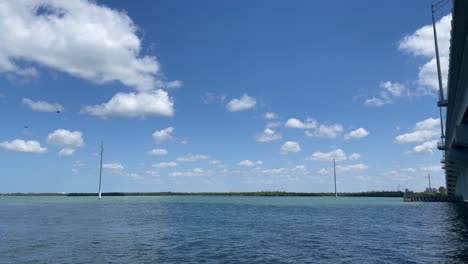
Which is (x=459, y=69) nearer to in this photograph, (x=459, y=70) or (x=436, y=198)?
(x=459, y=70)

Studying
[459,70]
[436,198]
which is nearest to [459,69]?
[459,70]

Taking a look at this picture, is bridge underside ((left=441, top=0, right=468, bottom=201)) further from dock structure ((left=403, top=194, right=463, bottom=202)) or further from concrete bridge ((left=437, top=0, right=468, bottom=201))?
dock structure ((left=403, top=194, right=463, bottom=202))

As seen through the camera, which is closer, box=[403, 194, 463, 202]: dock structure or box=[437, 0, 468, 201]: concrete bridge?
box=[437, 0, 468, 201]: concrete bridge

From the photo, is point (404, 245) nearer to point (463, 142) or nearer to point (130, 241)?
point (463, 142)

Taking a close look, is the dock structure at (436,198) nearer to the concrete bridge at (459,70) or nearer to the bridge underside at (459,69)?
the concrete bridge at (459,70)

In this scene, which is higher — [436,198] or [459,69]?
[459,69]

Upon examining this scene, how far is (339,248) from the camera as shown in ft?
106

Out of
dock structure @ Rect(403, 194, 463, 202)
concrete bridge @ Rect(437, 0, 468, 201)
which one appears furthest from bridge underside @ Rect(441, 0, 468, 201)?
dock structure @ Rect(403, 194, 463, 202)

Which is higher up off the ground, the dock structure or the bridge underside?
the bridge underside

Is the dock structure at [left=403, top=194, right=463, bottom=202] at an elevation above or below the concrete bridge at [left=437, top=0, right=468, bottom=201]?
below

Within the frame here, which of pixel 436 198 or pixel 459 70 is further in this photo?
pixel 436 198

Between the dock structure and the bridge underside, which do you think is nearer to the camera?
the bridge underside

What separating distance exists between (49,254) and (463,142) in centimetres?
4734

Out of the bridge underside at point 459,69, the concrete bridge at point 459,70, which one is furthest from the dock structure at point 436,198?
the bridge underside at point 459,69
